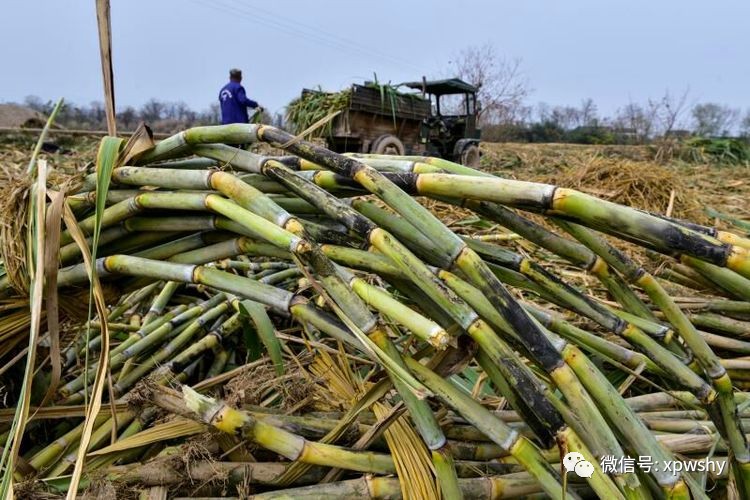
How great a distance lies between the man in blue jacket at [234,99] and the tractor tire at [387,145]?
2539 mm

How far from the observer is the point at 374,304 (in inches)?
29.4

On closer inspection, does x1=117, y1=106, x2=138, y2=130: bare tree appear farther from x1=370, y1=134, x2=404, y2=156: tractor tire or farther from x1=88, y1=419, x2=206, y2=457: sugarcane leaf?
x1=88, y1=419, x2=206, y2=457: sugarcane leaf

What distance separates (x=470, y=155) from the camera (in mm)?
10453

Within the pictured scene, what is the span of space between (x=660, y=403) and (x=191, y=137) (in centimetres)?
124

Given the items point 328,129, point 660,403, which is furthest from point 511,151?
point 660,403

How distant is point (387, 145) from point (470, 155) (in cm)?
185

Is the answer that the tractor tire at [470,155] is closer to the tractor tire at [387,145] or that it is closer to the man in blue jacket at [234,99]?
the tractor tire at [387,145]

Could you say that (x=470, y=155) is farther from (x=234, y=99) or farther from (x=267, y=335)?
(x=267, y=335)

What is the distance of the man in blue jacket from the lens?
7617mm

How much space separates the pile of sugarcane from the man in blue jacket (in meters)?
6.90

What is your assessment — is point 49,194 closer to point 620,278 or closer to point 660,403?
point 620,278

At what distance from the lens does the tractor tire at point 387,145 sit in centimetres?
943

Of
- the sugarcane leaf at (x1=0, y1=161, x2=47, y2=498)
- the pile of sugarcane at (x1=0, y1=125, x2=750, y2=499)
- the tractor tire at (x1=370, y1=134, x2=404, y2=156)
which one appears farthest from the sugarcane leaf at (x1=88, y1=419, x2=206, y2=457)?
the tractor tire at (x1=370, y1=134, x2=404, y2=156)

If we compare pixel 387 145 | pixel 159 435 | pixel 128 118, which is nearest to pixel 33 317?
pixel 159 435
